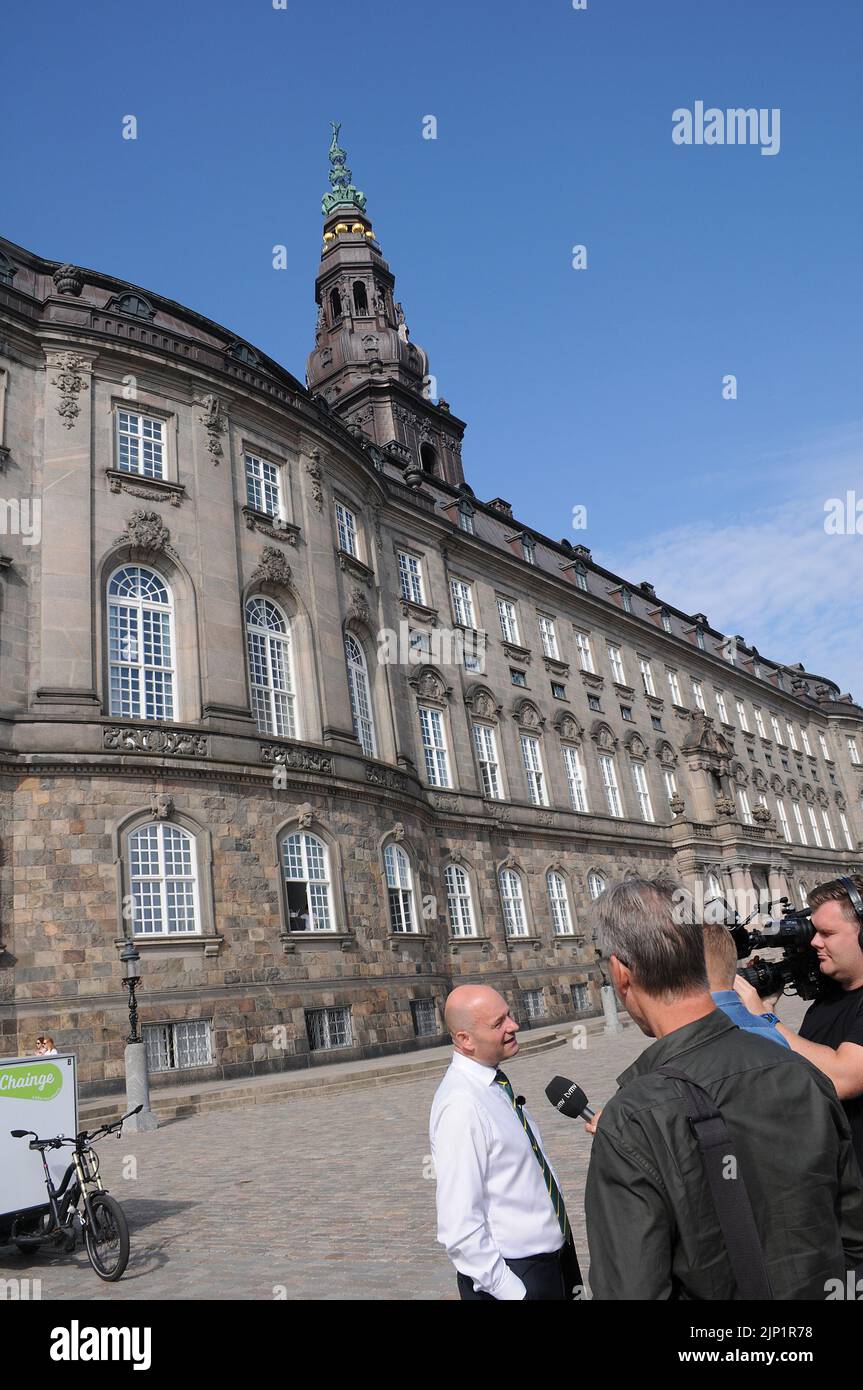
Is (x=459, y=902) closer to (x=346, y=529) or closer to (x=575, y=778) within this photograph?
(x=575, y=778)

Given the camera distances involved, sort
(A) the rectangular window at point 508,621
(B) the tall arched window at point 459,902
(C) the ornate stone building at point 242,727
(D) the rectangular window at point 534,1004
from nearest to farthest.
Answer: (C) the ornate stone building at point 242,727, (B) the tall arched window at point 459,902, (D) the rectangular window at point 534,1004, (A) the rectangular window at point 508,621

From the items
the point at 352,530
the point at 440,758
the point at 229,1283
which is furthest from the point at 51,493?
the point at 229,1283

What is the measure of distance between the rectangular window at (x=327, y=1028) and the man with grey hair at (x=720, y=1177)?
2126 cm

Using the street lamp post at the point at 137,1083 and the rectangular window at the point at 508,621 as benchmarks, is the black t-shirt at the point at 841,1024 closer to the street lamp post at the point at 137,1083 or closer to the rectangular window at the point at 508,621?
the street lamp post at the point at 137,1083

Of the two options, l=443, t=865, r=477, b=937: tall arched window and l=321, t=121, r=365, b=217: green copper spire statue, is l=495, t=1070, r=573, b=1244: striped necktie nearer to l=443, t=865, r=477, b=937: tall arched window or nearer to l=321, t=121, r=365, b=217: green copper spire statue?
l=443, t=865, r=477, b=937: tall arched window

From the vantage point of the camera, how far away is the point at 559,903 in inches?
1492

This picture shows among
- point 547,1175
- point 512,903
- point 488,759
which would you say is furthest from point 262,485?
point 547,1175

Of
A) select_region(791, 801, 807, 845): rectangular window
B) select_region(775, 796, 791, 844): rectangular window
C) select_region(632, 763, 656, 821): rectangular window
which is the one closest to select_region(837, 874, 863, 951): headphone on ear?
select_region(632, 763, 656, 821): rectangular window

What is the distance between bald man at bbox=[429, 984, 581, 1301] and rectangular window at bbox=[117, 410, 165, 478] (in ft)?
73.4

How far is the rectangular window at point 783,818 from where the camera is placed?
207 feet

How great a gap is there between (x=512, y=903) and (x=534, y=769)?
6.55 metres

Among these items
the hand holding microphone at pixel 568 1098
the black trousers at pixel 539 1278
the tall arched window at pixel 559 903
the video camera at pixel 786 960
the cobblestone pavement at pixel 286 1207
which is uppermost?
the tall arched window at pixel 559 903

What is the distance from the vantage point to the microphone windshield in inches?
140

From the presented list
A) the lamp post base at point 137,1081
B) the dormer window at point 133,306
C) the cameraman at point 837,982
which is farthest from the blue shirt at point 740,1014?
the dormer window at point 133,306
